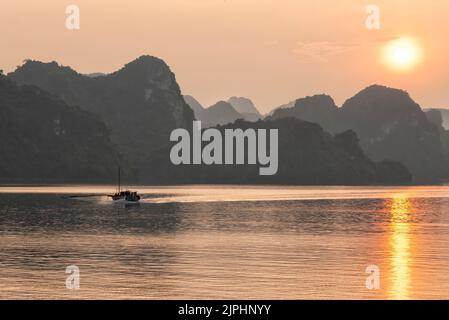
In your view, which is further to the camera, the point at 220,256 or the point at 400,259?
the point at 400,259

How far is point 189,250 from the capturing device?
8550 cm

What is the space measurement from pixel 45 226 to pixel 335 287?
2871 inches

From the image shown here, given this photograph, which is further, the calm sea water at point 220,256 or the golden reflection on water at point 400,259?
the golden reflection on water at point 400,259

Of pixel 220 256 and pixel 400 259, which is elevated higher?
pixel 220 256

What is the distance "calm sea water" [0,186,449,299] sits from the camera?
5669cm

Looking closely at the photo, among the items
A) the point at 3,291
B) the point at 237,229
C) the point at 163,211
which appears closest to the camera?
the point at 3,291

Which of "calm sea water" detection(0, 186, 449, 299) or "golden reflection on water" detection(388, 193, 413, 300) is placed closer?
"calm sea water" detection(0, 186, 449, 299)

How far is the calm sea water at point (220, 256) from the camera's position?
2232 inches

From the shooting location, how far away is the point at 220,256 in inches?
3108
